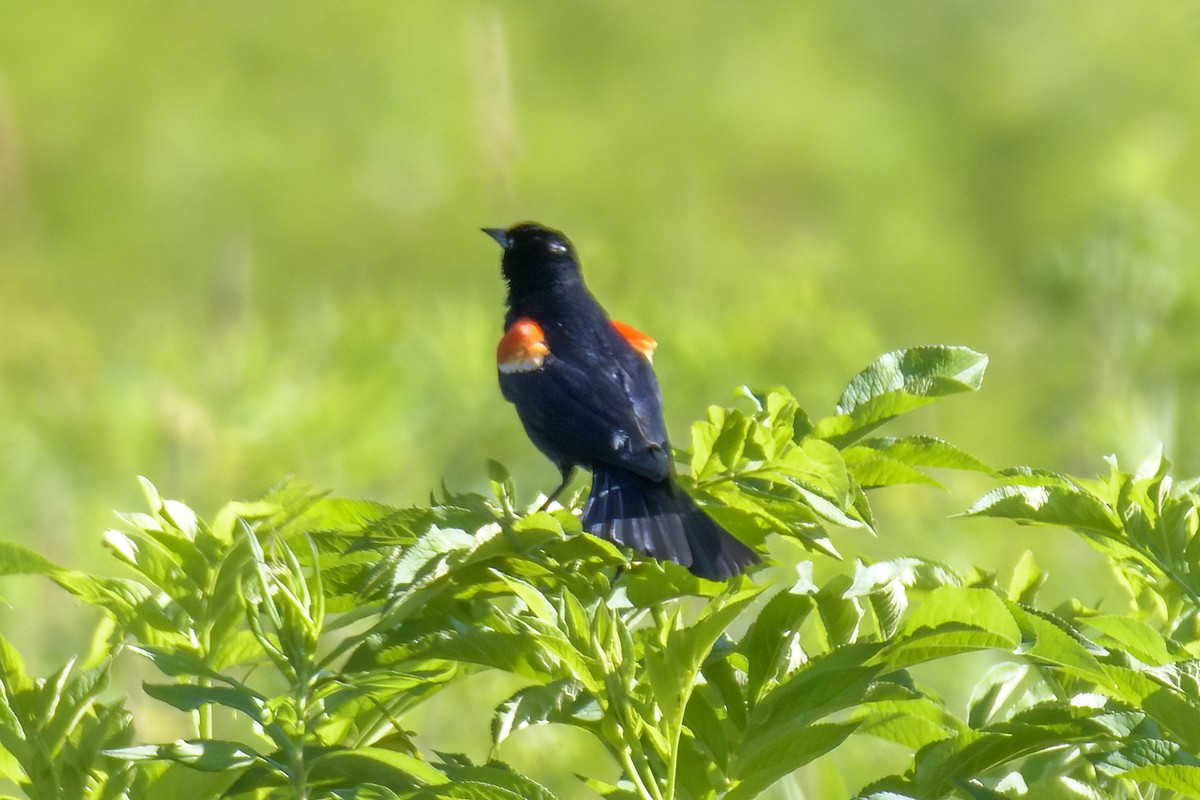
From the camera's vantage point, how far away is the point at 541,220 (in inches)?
413

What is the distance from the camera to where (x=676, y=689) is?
126cm

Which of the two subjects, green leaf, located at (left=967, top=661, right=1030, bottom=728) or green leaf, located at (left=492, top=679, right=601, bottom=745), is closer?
green leaf, located at (left=492, top=679, right=601, bottom=745)

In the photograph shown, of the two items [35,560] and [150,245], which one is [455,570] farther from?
[150,245]

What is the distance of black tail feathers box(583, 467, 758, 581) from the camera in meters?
1.62

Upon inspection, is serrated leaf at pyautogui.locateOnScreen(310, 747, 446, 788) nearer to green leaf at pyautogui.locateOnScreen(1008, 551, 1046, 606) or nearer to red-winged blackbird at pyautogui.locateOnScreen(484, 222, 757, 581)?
red-winged blackbird at pyautogui.locateOnScreen(484, 222, 757, 581)

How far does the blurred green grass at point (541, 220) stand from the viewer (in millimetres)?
5434

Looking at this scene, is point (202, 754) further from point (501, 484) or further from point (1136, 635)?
point (1136, 635)

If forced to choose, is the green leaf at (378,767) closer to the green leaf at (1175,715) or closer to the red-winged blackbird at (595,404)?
the red-winged blackbird at (595,404)

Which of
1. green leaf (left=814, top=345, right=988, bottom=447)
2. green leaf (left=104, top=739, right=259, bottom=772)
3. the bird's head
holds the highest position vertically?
the bird's head

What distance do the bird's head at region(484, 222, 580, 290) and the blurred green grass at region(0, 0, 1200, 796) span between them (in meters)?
1.09

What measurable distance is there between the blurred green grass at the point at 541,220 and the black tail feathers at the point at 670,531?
8.14ft

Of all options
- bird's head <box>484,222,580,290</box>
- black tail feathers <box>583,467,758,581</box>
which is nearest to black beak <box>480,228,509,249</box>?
bird's head <box>484,222,580,290</box>

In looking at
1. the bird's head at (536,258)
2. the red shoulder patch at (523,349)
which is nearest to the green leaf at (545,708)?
the red shoulder patch at (523,349)

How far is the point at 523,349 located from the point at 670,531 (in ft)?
3.43
